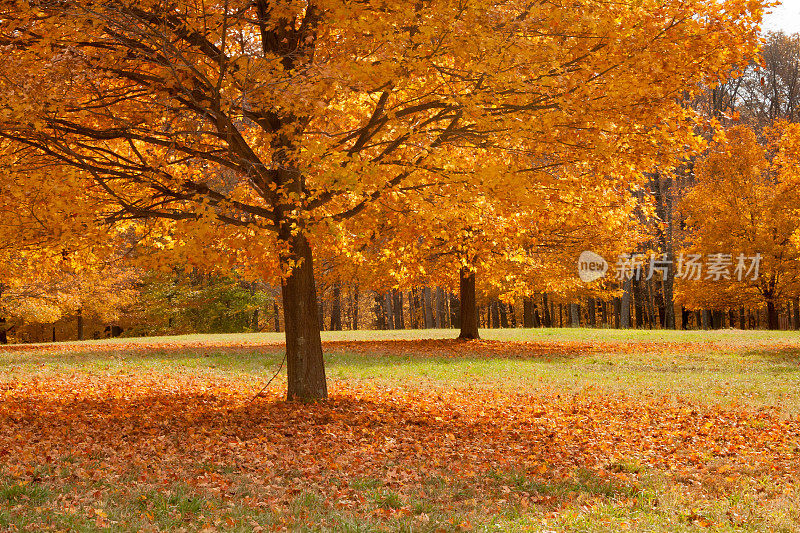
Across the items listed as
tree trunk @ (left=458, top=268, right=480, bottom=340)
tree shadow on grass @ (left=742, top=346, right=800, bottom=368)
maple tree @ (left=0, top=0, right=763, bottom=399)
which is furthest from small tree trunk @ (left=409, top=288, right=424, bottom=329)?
maple tree @ (left=0, top=0, right=763, bottom=399)

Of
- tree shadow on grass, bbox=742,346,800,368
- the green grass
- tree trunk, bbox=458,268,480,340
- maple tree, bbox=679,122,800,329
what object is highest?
maple tree, bbox=679,122,800,329

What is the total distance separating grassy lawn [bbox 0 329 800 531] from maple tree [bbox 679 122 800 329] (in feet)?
47.2

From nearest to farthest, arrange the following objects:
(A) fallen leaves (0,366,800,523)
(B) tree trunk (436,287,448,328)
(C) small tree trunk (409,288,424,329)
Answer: (A) fallen leaves (0,366,800,523) → (B) tree trunk (436,287,448,328) → (C) small tree trunk (409,288,424,329)

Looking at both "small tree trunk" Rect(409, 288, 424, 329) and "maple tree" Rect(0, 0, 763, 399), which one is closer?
"maple tree" Rect(0, 0, 763, 399)

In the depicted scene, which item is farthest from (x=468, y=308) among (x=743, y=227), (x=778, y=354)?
(x=743, y=227)

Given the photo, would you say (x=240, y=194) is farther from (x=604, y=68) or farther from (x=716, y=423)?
(x=716, y=423)

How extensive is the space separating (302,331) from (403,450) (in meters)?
2.75

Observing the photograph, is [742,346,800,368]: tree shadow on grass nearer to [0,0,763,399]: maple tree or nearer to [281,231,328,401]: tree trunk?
[0,0,763,399]: maple tree

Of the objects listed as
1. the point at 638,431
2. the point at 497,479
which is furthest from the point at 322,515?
the point at 638,431

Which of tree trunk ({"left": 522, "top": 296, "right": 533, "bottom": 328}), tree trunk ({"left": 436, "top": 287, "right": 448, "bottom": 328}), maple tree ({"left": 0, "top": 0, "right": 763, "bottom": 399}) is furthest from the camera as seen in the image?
tree trunk ({"left": 436, "top": 287, "right": 448, "bottom": 328})

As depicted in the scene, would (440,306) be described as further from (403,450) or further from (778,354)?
(403,450)

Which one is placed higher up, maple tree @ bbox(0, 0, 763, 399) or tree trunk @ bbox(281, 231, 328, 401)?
maple tree @ bbox(0, 0, 763, 399)


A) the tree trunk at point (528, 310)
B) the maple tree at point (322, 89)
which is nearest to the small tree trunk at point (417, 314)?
the tree trunk at point (528, 310)

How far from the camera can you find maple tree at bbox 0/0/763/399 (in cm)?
698
